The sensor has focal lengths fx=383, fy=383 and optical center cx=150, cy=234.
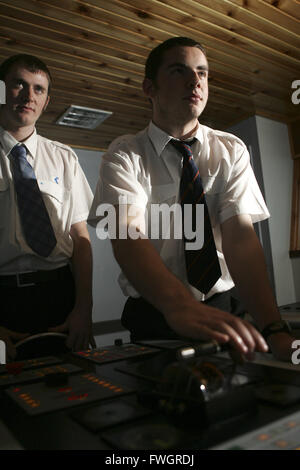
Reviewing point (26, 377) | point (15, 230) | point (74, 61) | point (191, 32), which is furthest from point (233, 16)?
point (26, 377)

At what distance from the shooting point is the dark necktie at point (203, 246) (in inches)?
52.5

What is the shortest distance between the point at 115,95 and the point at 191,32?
3.73 feet

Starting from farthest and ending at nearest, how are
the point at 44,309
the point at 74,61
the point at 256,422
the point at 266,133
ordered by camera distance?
the point at 266,133 → the point at 74,61 → the point at 44,309 → the point at 256,422

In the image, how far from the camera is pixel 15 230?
5.44 ft

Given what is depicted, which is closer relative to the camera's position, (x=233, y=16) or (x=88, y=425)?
(x=88, y=425)

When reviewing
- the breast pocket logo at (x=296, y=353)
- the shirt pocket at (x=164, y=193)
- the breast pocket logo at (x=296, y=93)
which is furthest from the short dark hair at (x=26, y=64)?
the breast pocket logo at (x=296, y=93)

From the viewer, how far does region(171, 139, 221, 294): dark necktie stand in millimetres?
1333

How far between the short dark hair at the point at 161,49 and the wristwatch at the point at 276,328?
104cm

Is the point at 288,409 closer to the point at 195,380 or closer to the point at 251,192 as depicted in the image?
the point at 195,380

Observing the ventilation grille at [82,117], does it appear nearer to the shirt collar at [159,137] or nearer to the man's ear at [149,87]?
the man's ear at [149,87]

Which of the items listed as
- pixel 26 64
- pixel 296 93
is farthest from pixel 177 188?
pixel 296 93

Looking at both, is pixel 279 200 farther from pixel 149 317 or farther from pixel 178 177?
pixel 149 317

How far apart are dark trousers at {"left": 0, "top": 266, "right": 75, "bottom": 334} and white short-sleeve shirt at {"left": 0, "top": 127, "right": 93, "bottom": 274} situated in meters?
0.09

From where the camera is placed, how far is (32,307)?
159cm
